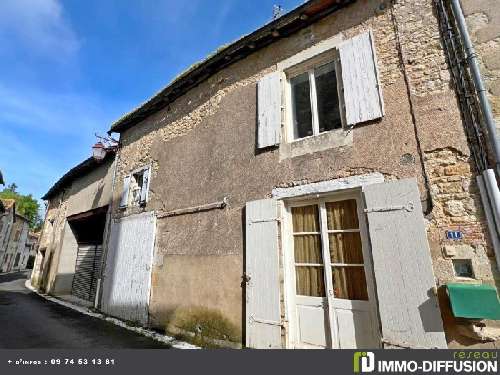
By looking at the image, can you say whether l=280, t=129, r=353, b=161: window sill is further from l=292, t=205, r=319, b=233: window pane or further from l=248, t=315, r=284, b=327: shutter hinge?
l=248, t=315, r=284, b=327: shutter hinge

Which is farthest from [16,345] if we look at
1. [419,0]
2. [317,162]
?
[419,0]

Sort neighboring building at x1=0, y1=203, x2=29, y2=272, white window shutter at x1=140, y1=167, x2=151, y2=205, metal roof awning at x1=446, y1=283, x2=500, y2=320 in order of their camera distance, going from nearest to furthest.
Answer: metal roof awning at x1=446, y1=283, x2=500, y2=320
white window shutter at x1=140, y1=167, x2=151, y2=205
neighboring building at x1=0, y1=203, x2=29, y2=272

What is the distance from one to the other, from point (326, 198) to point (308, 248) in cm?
77

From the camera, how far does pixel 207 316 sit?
15.4 ft

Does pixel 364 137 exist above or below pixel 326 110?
below

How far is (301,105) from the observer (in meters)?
4.62

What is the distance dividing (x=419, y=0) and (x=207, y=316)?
5.79 meters

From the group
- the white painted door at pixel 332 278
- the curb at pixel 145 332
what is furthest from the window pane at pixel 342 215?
the curb at pixel 145 332

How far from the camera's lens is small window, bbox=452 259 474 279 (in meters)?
2.79

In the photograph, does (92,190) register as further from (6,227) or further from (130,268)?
(6,227)

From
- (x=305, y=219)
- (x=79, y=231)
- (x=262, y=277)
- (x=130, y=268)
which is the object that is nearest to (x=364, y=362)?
(x=262, y=277)

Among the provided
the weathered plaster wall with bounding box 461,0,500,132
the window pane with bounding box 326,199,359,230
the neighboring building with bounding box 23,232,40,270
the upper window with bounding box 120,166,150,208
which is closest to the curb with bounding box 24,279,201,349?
the upper window with bounding box 120,166,150,208

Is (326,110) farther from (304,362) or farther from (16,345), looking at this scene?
(16,345)

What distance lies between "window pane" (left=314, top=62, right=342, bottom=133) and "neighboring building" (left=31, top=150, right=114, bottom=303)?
7.54m
